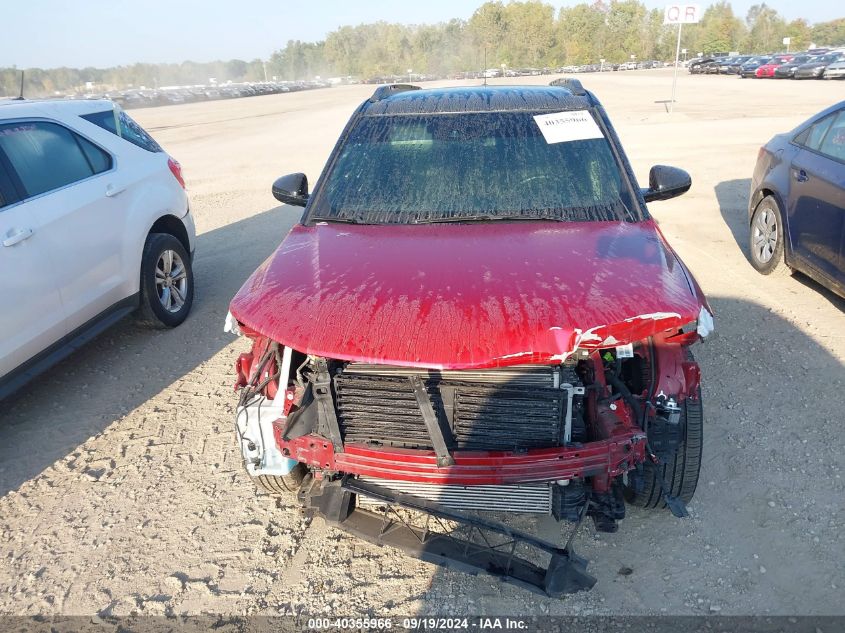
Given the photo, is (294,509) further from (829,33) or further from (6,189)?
(829,33)

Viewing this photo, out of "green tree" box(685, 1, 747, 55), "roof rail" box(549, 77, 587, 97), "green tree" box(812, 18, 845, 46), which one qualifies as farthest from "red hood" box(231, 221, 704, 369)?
"green tree" box(812, 18, 845, 46)

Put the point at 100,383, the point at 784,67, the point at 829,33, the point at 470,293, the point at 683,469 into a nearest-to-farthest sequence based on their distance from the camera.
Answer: the point at 470,293
the point at 683,469
the point at 100,383
the point at 784,67
the point at 829,33

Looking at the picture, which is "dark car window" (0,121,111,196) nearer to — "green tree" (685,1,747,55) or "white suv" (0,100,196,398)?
"white suv" (0,100,196,398)

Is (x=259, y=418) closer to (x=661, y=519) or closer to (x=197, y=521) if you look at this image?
(x=197, y=521)

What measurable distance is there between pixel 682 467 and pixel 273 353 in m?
1.80

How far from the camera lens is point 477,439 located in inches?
88.2

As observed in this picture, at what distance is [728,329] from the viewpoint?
4.64 m

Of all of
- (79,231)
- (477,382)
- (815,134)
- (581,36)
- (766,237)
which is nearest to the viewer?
(477,382)

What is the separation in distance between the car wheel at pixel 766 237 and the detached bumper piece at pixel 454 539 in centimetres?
432

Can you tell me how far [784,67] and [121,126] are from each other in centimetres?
4264

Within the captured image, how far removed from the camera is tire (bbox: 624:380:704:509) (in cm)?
259

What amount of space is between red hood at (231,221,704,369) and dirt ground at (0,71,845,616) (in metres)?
1.11

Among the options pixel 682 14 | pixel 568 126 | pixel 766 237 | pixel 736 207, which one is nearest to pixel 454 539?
pixel 568 126

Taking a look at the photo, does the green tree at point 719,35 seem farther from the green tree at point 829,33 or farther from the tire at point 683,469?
the tire at point 683,469
